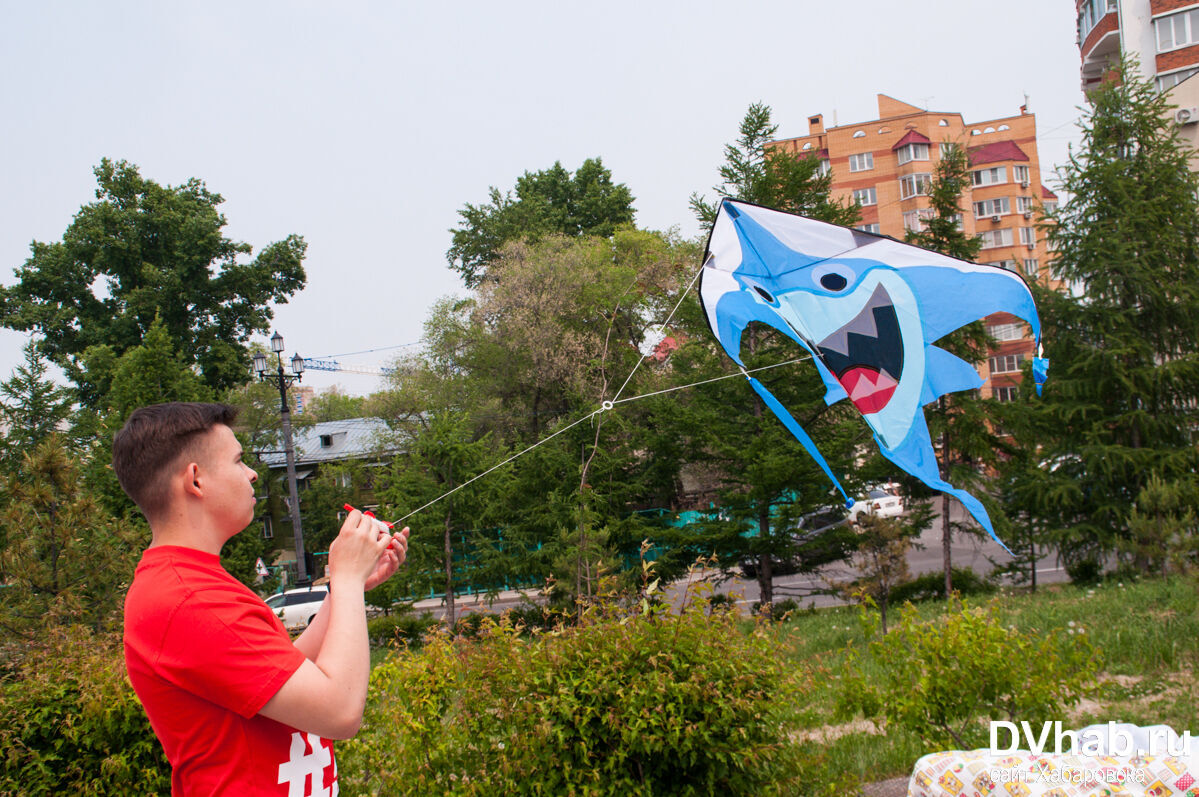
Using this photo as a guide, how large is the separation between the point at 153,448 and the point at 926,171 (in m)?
56.5

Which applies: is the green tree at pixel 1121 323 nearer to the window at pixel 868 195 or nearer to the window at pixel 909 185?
the window at pixel 909 185

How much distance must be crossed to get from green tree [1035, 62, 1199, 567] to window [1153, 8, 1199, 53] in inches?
370

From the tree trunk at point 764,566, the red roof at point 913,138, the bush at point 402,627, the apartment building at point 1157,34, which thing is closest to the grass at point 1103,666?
the tree trunk at point 764,566

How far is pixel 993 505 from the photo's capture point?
63.0ft

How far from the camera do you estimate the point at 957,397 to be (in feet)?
63.6

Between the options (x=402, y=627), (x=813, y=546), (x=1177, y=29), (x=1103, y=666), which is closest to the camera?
(x=1103, y=666)

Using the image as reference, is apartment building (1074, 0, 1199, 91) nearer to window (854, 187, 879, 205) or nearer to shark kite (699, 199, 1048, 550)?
shark kite (699, 199, 1048, 550)

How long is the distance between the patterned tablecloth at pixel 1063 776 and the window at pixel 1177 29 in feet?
98.3

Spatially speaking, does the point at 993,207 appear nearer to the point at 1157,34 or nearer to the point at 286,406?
the point at 1157,34

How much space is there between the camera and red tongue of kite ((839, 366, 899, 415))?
16.6 feet

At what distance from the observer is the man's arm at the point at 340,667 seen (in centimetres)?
164

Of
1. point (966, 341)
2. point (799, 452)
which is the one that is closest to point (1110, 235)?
point (966, 341)

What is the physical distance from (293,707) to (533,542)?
20.9 metres

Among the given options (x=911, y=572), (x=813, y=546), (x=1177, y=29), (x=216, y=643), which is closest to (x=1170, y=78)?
(x=1177, y=29)
